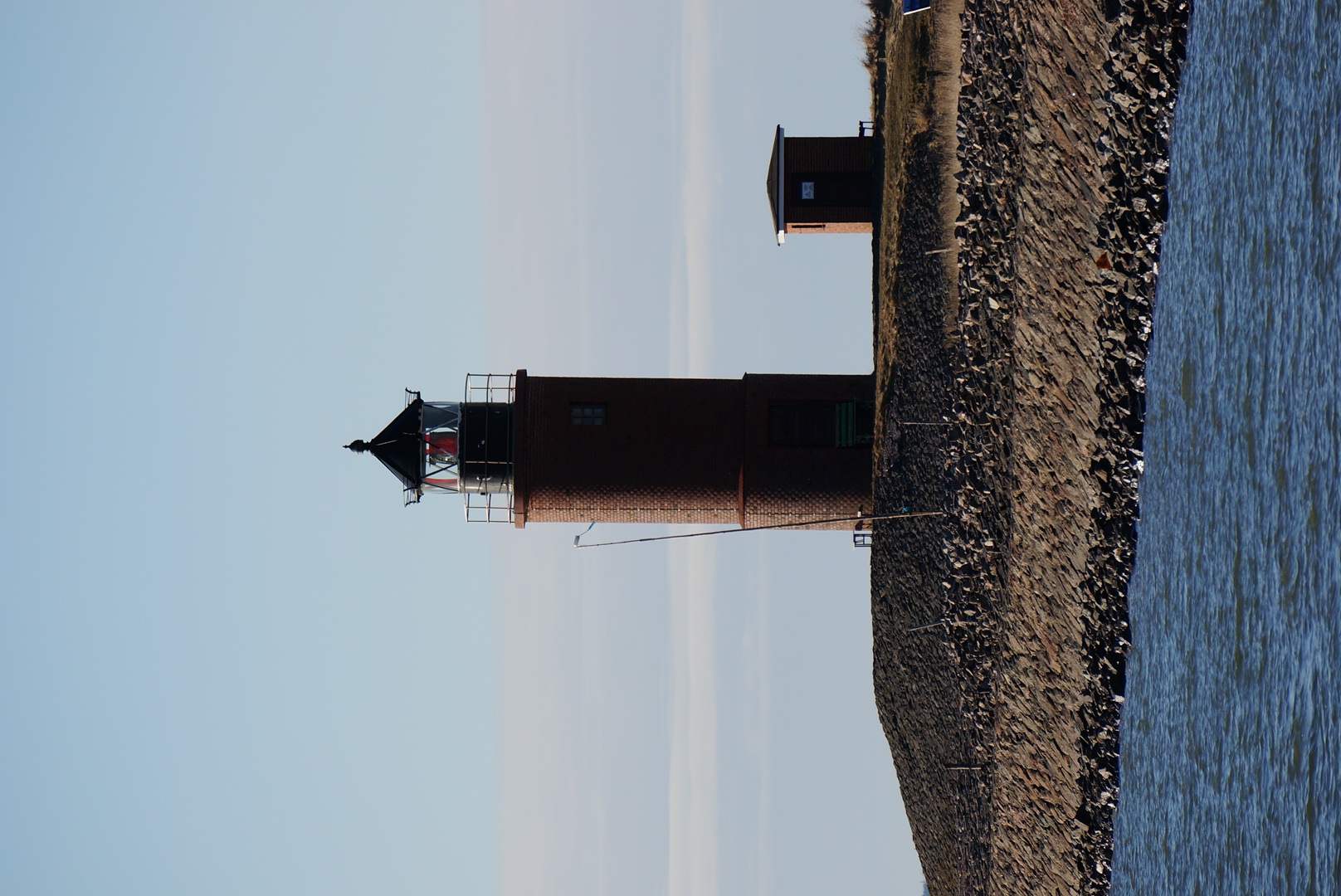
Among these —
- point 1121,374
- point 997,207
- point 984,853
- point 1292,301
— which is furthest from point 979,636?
point 1292,301

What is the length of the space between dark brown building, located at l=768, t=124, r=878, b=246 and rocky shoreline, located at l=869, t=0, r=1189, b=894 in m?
2.40

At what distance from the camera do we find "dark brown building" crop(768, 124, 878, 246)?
2391 centimetres

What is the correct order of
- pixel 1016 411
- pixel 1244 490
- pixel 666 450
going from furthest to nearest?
pixel 666 450 → pixel 1016 411 → pixel 1244 490

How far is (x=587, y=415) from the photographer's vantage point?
2109 centimetres

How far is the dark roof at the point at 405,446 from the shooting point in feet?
70.8

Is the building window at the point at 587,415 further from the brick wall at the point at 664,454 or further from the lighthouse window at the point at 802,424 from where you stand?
the lighthouse window at the point at 802,424

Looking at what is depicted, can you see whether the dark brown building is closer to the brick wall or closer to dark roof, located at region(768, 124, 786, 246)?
dark roof, located at region(768, 124, 786, 246)

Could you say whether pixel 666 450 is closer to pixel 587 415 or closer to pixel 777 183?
pixel 587 415

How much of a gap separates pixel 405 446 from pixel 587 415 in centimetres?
318

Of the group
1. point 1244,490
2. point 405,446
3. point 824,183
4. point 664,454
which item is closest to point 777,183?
point 824,183

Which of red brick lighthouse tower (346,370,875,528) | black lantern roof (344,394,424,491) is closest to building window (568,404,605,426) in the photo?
red brick lighthouse tower (346,370,875,528)

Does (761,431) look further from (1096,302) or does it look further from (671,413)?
(1096,302)

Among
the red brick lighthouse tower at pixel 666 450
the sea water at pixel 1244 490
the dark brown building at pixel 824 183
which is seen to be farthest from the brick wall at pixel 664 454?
the sea water at pixel 1244 490

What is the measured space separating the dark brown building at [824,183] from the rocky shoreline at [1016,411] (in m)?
2.40
